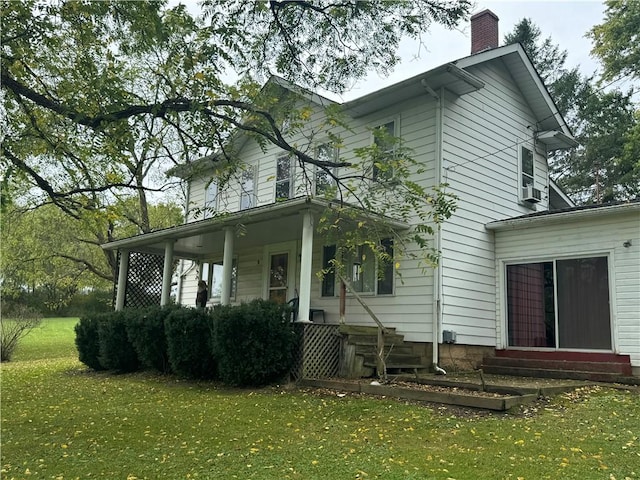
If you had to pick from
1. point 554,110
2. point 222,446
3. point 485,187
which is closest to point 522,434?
point 222,446

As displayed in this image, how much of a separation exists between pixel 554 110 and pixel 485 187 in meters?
3.66

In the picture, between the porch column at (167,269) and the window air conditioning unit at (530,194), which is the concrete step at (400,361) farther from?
the porch column at (167,269)

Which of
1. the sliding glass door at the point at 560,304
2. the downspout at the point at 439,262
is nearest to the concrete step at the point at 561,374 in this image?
the sliding glass door at the point at 560,304

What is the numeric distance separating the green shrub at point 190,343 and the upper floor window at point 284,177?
4742mm

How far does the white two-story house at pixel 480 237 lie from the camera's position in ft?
32.6

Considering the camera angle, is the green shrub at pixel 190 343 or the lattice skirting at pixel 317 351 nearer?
the lattice skirting at pixel 317 351

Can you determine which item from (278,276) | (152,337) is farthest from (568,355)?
(152,337)

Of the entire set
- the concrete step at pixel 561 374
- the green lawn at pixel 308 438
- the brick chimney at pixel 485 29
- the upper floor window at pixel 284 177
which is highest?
the brick chimney at pixel 485 29

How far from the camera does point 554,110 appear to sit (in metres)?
14.0

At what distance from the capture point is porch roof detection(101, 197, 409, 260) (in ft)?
32.2

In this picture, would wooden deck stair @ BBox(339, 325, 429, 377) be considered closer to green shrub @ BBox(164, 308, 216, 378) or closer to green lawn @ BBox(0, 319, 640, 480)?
green lawn @ BBox(0, 319, 640, 480)

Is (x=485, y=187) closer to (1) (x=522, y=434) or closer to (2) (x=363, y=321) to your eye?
(2) (x=363, y=321)

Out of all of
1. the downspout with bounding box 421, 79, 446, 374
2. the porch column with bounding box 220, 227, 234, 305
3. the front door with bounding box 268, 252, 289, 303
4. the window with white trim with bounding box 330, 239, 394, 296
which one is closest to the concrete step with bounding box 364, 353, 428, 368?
the downspout with bounding box 421, 79, 446, 374

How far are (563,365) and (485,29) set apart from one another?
8.43 meters
